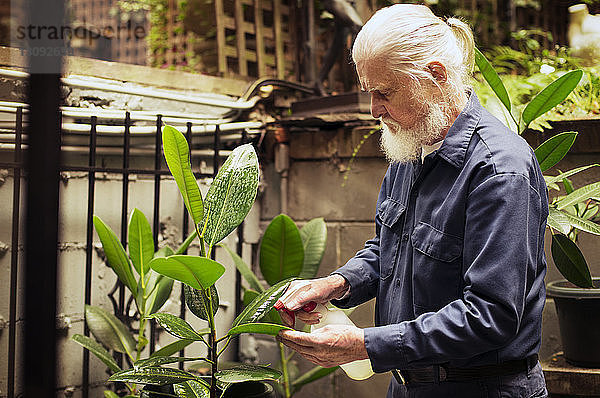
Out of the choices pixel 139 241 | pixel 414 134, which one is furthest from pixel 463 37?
pixel 139 241

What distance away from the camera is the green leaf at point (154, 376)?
142 cm

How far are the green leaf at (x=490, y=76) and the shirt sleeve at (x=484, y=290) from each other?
0.74m

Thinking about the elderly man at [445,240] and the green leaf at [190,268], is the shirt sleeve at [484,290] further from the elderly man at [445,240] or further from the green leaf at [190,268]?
the green leaf at [190,268]

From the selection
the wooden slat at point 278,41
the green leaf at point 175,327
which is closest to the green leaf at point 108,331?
the green leaf at point 175,327

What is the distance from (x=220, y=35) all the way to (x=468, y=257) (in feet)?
7.55

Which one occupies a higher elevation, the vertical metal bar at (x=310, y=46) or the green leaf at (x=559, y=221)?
the vertical metal bar at (x=310, y=46)

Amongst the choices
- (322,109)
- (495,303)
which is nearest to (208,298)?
(495,303)

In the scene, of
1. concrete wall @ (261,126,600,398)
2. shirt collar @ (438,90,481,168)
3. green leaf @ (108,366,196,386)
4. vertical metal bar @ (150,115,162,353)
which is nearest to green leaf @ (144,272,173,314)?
vertical metal bar @ (150,115,162,353)

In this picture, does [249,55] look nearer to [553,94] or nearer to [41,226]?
[553,94]

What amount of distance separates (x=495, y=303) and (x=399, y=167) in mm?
533

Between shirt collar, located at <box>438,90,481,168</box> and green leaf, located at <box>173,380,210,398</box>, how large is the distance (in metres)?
0.78

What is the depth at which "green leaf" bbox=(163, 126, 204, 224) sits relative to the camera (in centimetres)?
142

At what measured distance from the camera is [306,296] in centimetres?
148

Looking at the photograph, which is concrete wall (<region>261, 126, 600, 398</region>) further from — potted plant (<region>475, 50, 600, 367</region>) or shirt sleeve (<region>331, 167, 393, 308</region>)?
shirt sleeve (<region>331, 167, 393, 308</region>)
